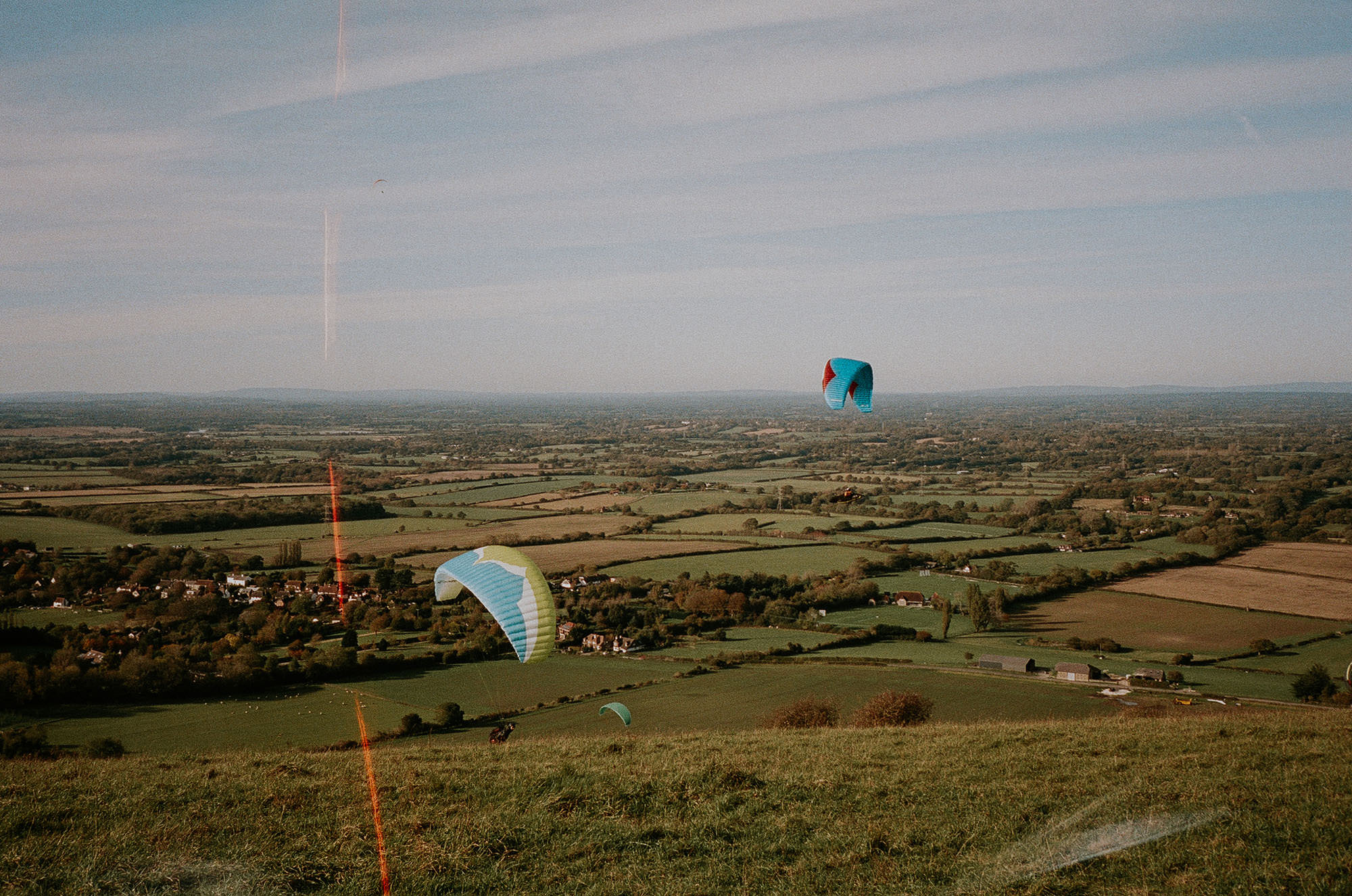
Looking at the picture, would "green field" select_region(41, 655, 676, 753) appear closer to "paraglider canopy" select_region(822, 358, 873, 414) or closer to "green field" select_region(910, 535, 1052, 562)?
"paraglider canopy" select_region(822, 358, 873, 414)

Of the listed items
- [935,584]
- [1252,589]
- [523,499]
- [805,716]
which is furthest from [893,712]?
[523,499]

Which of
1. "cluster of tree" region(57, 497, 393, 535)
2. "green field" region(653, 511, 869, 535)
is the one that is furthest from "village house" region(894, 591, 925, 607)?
"cluster of tree" region(57, 497, 393, 535)

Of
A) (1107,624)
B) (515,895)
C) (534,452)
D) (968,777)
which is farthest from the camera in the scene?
(534,452)

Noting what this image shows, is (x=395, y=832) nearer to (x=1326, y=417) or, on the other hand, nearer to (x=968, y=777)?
(x=968, y=777)

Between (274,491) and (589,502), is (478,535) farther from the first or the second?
(274,491)

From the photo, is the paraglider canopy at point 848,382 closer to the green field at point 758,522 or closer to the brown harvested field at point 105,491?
the green field at point 758,522

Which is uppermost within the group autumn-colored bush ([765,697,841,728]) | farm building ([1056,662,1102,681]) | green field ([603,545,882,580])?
autumn-colored bush ([765,697,841,728])

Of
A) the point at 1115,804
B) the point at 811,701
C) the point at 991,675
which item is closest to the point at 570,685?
the point at 811,701
